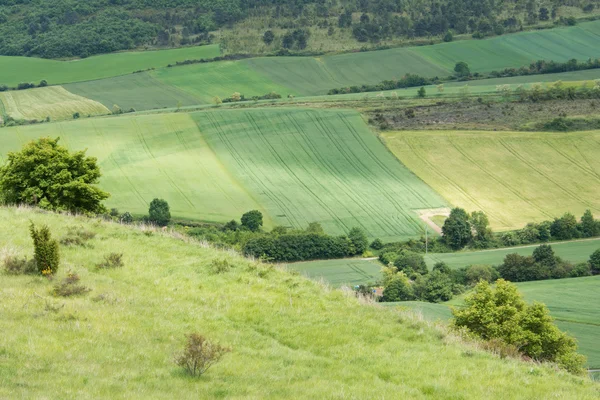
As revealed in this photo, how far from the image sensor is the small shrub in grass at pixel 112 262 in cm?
2908

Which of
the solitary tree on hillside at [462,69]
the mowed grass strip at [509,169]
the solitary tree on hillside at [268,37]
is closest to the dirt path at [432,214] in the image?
the mowed grass strip at [509,169]

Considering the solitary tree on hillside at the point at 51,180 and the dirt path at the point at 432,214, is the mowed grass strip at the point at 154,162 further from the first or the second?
the solitary tree on hillside at the point at 51,180

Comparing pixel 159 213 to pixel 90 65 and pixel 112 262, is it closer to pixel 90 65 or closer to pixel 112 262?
pixel 112 262

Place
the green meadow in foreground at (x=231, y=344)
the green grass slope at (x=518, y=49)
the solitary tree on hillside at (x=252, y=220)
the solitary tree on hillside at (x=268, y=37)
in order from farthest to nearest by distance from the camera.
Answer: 1. the solitary tree on hillside at (x=268, y=37)
2. the green grass slope at (x=518, y=49)
3. the solitary tree on hillside at (x=252, y=220)
4. the green meadow in foreground at (x=231, y=344)

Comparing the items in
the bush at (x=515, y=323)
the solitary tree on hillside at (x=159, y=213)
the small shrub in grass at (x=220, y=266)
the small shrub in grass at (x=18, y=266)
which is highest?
the small shrub in grass at (x=18, y=266)

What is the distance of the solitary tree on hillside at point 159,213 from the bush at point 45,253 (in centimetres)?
6274

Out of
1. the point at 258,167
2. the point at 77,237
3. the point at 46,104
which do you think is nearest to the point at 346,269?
the point at 258,167

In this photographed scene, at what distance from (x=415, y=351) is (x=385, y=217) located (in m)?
72.4

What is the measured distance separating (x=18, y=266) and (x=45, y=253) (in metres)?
1.05

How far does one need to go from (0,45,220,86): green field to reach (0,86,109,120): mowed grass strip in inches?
419

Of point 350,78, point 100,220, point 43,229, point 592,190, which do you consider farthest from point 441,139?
point 43,229

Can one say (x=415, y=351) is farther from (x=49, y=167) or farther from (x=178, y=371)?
(x=49, y=167)

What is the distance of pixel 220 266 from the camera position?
2964 centimetres

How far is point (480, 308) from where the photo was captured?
144 feet
